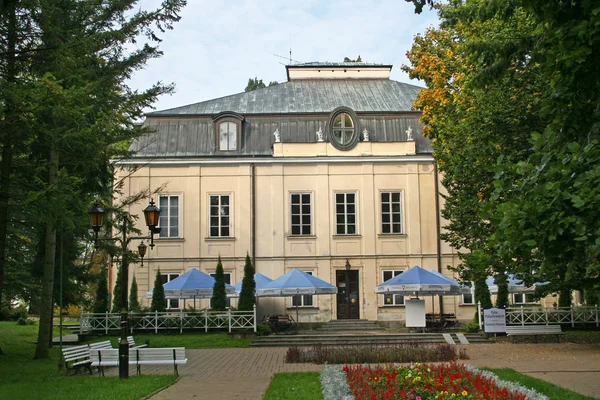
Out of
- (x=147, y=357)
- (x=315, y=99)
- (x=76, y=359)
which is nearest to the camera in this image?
(x=147, y=357)

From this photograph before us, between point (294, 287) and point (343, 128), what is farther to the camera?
point (343, 128)

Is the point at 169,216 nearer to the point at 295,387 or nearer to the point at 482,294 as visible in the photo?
the point at 482,294

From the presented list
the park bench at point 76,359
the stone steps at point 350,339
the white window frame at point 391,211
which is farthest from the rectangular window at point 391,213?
the park bench at point 76,359

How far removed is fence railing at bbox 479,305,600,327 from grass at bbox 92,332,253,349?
37.1 feet

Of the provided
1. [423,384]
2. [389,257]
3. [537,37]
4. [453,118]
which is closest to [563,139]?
[537,37]

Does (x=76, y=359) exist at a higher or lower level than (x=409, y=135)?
lower

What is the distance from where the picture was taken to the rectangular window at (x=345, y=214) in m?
35.4

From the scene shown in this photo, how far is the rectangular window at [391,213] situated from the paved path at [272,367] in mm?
10562

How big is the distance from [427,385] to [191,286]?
19051 mm

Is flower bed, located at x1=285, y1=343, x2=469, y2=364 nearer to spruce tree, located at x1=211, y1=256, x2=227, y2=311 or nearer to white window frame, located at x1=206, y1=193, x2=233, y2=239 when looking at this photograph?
spruce tree, located at x1=211, y1=256, x2=227, y2=311

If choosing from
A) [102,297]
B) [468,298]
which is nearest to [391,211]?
[468,298]

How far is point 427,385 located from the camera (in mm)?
12219

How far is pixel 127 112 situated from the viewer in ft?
73.2

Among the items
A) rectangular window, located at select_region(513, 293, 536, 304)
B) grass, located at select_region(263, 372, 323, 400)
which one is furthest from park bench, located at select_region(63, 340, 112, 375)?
rectangular window, located at select_region(513, 293, 536, 304)
